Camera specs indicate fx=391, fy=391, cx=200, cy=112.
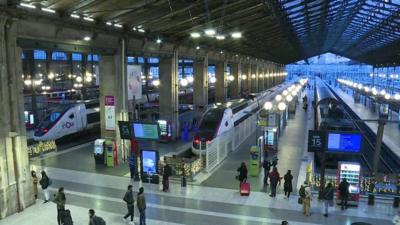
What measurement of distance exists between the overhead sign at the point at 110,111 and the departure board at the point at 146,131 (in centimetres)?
469

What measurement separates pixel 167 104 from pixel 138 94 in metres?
5.20

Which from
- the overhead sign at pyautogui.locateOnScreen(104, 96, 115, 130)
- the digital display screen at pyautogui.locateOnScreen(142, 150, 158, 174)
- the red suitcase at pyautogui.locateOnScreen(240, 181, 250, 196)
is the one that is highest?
the overhead sign at pyautogui.locateOnScreen(104, 96, 115, 130)

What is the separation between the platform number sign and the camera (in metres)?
14.9

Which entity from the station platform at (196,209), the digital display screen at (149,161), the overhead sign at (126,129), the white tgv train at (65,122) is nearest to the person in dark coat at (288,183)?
the station platform at (196,209)

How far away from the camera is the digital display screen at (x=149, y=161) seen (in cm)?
1695

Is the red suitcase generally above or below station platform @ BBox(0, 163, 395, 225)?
above

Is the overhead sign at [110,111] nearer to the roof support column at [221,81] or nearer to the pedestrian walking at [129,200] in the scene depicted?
the pedestrian walking at [129,200]

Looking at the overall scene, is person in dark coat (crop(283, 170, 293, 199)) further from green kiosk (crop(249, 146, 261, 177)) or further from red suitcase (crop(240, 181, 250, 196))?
green kiosk (crop(249, 146, 261, 177))

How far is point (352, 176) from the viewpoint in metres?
15.1

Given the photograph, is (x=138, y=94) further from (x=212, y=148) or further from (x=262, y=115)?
(x=262, y=115)

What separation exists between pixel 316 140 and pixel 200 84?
20126 mm

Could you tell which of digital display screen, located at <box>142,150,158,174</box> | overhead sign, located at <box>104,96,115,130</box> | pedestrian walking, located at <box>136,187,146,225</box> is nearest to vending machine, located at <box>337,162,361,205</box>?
pedestrian walking, located at <box>136,187,146,225</box>

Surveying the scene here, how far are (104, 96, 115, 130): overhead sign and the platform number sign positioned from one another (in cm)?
1119

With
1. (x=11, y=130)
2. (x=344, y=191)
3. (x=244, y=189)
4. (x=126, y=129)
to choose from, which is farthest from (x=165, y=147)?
(x=344, y=191)
